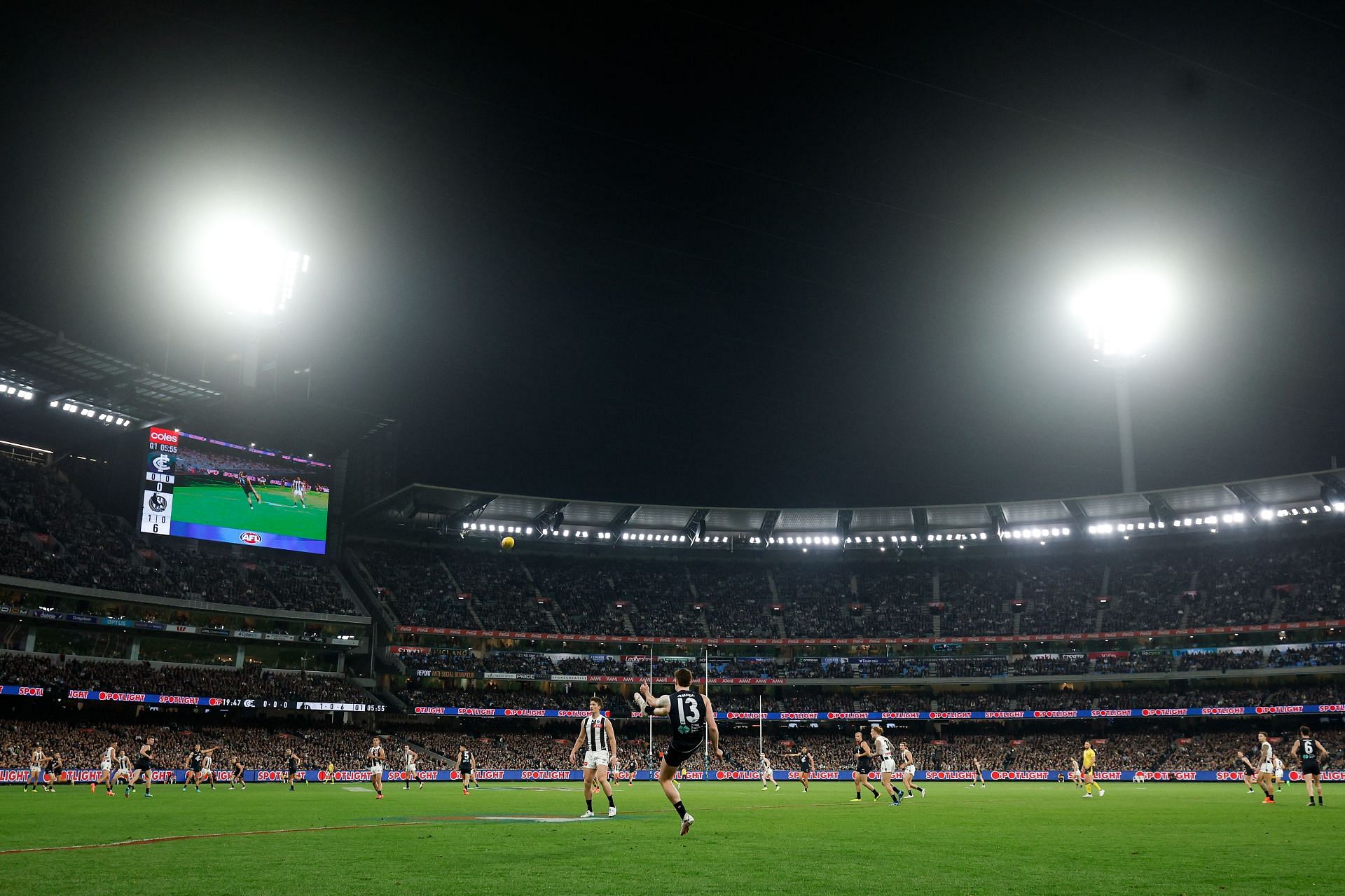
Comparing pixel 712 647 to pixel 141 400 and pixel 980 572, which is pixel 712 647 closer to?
pixel 980 572

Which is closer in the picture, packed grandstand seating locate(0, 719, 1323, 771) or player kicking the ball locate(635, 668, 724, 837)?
player kicking the ball locate(635, 668, 724, 837)

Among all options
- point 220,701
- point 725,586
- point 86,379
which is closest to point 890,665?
point 725,586

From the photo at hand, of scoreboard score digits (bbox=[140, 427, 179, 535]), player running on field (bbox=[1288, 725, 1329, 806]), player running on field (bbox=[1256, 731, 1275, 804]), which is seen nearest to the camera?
player running on field (bbox=[1288, 725, 1329, 806])

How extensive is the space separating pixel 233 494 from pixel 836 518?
52.0 m

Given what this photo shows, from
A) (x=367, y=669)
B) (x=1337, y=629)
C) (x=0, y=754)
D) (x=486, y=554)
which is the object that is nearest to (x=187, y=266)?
(x=0, y=754)

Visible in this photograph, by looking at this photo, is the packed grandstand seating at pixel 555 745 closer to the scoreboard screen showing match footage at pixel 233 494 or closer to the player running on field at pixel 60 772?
the player running on field at pixel 60 772

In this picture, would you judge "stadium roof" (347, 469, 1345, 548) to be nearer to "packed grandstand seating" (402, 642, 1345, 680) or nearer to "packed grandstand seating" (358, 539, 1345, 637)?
"packed grandstand seating" (358, 539, 1345, 637)

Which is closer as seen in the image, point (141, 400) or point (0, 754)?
point (0, 754)

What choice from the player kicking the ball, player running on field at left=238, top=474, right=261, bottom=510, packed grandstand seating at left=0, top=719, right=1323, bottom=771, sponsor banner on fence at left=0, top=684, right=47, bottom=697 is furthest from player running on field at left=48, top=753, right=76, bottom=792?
the player kicking the ball

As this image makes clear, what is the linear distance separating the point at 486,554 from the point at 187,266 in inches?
1829

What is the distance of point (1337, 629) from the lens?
237ft

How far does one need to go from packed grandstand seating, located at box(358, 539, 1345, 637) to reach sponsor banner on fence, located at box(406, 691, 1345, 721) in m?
8.26

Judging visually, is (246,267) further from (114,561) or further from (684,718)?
(684,718)

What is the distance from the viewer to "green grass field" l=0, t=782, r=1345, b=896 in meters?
10.0
